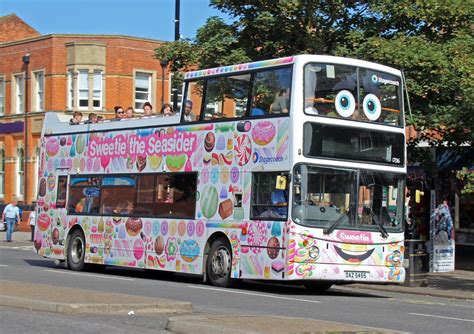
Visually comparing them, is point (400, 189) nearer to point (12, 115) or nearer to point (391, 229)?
point (391, 229)

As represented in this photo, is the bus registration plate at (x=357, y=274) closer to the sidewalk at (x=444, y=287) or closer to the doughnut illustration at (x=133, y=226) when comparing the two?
the sidewalk at (x=444, y=287)

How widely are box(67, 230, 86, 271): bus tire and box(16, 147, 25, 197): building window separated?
29.2 meters

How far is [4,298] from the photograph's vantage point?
1284 centimetres

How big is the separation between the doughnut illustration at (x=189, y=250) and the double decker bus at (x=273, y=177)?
0.02 meters

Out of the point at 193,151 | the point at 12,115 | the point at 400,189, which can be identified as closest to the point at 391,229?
the point at 400,189

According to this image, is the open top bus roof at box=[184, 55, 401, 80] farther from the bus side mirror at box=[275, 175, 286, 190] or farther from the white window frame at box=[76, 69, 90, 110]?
the white window frame at box=[76, 69, 90, 110]

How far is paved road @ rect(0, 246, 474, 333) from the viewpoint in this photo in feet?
43.5

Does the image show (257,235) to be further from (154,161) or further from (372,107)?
(154,161)

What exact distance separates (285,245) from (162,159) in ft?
15.6

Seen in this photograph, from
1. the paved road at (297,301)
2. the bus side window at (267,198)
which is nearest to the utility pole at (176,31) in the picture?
the paved road at (297,301)

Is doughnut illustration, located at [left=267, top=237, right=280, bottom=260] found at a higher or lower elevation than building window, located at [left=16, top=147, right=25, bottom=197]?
lower

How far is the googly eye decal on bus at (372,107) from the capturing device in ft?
59.4

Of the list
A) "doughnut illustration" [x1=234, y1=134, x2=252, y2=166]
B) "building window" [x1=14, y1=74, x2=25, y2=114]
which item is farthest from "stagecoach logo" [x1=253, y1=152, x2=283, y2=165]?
"building window" [x1=14, y1=74, x2=25, y2=114]

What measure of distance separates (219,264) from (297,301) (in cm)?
334
